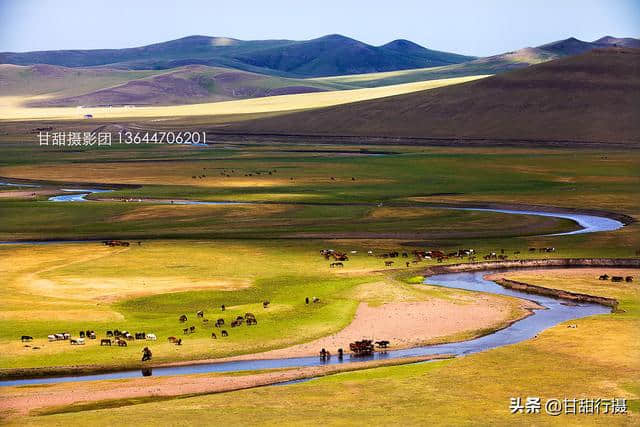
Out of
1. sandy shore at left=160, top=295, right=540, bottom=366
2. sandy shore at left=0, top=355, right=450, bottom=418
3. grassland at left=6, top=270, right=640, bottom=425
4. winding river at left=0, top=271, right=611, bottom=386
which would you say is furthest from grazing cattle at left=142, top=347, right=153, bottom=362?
grassland at left=6, top=270, right=640, bottom=425

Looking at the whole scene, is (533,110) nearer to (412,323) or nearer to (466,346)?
(412,323)

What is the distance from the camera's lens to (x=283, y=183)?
117500mm

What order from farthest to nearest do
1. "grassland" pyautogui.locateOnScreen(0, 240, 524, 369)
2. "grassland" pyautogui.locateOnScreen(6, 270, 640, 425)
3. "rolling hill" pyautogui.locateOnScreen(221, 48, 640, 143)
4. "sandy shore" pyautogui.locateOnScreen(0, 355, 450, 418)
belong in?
"rolling hill" pyautogui.locateOnScreen(221, 48, 640, 143)
"grassland" pyautogui.locateOnScreen(0, 240, 524, 369)
"sandy shore" pyautogui.locateOnScreen(0, 355, 450, 418)
"grassland" pyautogui.locateOnScreen(6, 270, 640, 425)

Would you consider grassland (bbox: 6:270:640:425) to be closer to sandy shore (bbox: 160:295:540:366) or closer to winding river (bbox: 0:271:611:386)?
winding river (bbox: 0:271:611:386)

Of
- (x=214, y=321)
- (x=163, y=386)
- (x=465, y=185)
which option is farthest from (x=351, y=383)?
(x=465, y=185)

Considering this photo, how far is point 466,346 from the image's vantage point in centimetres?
4600

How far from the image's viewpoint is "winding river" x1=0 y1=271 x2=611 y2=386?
137 feet

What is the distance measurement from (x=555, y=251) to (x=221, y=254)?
20218 millimetres

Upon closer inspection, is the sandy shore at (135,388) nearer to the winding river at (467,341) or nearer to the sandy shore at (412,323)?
the winding river at (467,341)

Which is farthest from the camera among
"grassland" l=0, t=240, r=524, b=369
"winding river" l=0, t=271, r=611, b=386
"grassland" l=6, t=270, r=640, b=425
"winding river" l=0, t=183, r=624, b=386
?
"grassland" l=0, t=240, r=524, b=369

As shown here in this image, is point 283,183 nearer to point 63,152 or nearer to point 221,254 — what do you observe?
point 221,254

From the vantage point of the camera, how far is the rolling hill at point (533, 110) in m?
172

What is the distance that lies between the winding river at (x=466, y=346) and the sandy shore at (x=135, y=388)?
1184mm

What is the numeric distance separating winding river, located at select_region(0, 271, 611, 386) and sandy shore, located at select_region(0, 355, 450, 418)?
1.18 metres
